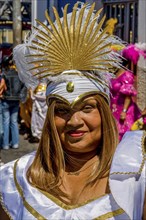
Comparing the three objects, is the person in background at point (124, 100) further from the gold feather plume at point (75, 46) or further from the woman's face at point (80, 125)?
the woman's face at point (80, 125)

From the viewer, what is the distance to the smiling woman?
2.35 meters

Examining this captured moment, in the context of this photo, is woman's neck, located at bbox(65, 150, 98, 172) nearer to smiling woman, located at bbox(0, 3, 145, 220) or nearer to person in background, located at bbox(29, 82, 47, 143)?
smiling woman, located at bbox(0, 3, 145, 220)

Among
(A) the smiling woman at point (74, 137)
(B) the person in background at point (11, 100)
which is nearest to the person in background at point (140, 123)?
(B) the person in background at point (11, 100)

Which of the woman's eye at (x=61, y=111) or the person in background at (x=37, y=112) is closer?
the woman's eye at (x=61, y=111)

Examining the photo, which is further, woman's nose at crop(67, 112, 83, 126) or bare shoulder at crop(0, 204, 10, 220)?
bare shoulder at crop(0, 204, 10, 220)

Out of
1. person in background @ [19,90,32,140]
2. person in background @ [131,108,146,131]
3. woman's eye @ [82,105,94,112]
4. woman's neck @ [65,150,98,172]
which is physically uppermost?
woman's eye @ [82,105,94,112]

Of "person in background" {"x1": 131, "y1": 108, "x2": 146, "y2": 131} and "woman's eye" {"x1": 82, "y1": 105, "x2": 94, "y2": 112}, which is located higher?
"woman's eye" {"x1": 82, "y1": 105, "x2": 94, "y2": 112}

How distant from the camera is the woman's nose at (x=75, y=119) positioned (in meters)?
2.34

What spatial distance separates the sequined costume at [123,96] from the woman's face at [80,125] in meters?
4.60

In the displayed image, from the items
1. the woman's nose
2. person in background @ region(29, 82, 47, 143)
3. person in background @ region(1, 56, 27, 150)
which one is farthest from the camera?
person in background @ region(29, 82, 47, 143)

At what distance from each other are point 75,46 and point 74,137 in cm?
37

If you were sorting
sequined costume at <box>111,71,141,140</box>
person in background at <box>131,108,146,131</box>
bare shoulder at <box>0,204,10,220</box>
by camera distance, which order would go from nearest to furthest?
1. bare shoulder at <box>0,204,10,220</box>
2. person in background at <box>131,108,146,131</box>
3. sequined costume at <box>111,71,141,140</box>

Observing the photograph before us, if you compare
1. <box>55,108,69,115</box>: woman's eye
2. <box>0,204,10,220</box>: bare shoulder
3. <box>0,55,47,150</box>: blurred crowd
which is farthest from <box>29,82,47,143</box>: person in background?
<box>55,108,69,115</box>: woman's eye

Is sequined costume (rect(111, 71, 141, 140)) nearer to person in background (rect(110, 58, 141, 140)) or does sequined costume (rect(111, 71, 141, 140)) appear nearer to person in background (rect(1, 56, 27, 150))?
person in background (rect(110, 58, 141, 140))
